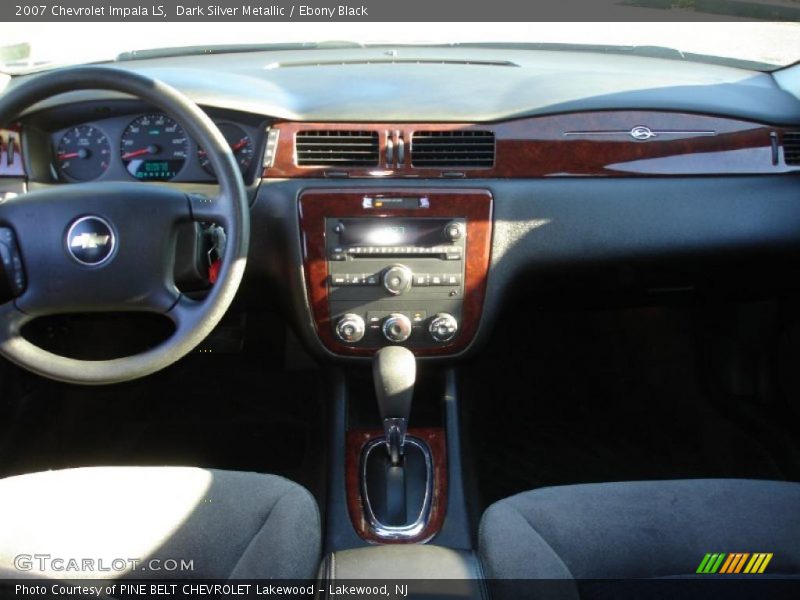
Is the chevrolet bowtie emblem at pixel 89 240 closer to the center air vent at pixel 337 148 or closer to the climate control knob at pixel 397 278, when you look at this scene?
the center air vent at pixel 337 148

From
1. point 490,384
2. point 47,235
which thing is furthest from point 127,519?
point 490,384

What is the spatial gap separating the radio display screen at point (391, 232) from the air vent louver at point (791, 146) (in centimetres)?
88

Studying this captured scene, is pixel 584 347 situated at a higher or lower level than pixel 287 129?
lower

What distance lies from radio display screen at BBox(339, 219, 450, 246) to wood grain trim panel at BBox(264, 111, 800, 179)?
0.11 m

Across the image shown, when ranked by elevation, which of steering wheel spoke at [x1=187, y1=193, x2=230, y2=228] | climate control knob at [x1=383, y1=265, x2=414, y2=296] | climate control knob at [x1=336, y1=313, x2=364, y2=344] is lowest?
climate control knob at [x1=336, y1=313, x2=364, y2=344]

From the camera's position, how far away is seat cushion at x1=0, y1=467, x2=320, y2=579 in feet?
4.76

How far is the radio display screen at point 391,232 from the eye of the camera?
200 centimetres

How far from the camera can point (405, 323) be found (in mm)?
2078

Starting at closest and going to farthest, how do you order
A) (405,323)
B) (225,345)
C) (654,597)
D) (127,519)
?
(654,597)
(127,519)
(405,323)
(225,345)

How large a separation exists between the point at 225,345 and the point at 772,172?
1762 millimetres

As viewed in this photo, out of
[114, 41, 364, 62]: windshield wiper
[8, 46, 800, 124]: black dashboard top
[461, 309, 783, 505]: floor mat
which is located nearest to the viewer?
[8, 46, 800, 124]: black dashboard top

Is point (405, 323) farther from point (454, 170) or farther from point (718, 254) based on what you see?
point (718, 254)

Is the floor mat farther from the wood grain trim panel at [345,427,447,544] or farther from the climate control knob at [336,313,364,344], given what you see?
the climate control knob at [336,313,364,344]

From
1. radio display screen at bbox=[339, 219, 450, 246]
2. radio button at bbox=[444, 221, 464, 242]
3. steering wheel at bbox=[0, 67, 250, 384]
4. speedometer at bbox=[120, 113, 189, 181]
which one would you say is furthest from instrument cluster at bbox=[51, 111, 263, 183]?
radio button at bbox=[444, 221, 464, 242]
